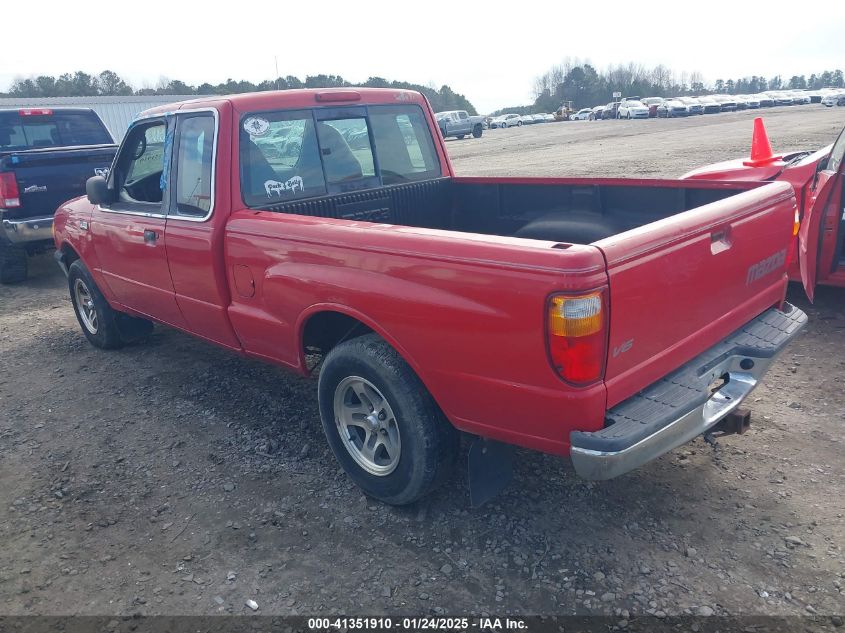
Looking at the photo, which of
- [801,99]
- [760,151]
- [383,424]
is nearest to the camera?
[383,424]

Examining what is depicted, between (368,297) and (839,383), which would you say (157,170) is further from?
(839,383)

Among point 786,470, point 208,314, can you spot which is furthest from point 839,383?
point 208,314

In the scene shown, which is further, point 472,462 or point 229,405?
point 229,405

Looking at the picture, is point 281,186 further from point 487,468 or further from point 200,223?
point 487,468

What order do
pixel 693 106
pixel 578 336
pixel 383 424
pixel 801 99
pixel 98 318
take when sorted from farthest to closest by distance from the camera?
pixel 801 99 < pixel 693 106 < pixel 98 318 < pixel 383 424 < pixel 578 336

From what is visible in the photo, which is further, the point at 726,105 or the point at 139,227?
the point at 726,105

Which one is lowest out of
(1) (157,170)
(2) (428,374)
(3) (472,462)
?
(3) (472,462)

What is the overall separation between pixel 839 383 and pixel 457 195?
287cm

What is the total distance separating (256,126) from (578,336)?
2506 millimetres

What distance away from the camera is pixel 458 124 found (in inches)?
1617

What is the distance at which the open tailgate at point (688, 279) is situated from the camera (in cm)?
258

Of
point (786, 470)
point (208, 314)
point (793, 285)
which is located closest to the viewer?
point (786, 470)

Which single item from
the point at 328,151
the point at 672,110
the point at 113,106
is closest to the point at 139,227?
the point at 328,151

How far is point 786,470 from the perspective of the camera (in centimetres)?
353
